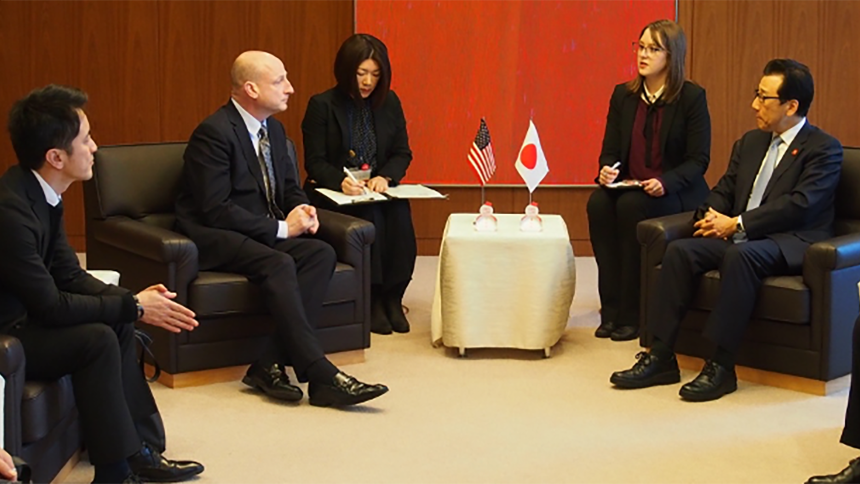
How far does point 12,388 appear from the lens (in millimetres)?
3275

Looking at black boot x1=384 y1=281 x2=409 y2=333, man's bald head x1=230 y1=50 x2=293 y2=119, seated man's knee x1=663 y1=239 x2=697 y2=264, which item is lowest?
black boot x1=384 y1=281 x2=409 y2=333

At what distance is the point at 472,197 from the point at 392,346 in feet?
6.95

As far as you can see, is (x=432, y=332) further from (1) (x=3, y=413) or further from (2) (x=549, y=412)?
(1) (x=3, y=413)

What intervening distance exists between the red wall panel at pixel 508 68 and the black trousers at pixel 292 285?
2.45 metres

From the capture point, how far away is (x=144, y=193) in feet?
17.3

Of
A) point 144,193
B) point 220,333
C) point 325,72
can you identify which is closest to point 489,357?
point 220,333

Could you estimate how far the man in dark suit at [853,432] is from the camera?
12.2 feet

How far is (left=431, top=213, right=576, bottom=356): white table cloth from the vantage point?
5.35m

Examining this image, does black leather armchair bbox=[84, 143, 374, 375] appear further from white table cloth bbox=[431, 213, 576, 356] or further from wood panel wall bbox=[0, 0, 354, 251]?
wood panel wall bbox=[0, 0, 354, 251]

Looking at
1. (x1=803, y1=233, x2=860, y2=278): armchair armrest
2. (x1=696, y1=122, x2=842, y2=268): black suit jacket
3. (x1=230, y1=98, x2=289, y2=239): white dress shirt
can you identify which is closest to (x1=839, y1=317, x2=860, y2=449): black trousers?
(x1=803, y1=233, x2=860, y2=278): armchair armrest

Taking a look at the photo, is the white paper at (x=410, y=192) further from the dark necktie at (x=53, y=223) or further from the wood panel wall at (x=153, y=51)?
the dark necktie at (x=53, y=223)

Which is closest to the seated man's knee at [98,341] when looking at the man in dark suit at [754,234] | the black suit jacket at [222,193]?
the black suit jacket at [222,193]

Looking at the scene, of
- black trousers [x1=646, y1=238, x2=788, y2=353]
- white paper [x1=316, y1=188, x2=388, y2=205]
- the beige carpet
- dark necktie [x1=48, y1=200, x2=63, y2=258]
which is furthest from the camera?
white paper [x1=316, y1=188, x2=388, y2=205]

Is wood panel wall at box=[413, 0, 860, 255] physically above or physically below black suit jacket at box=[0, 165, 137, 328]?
above
